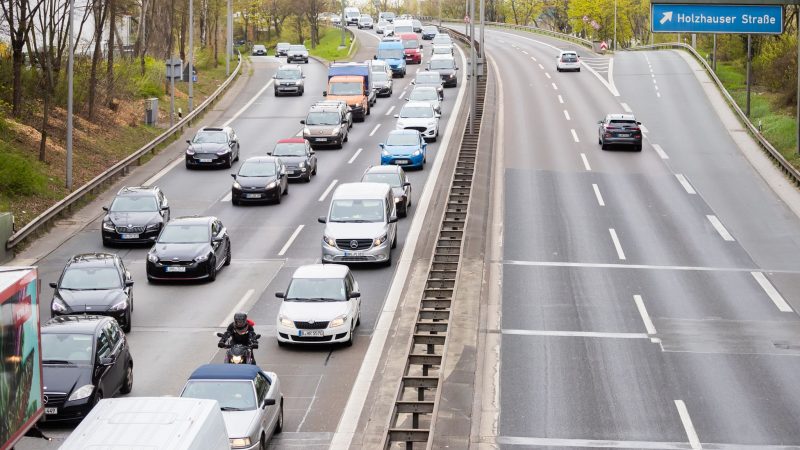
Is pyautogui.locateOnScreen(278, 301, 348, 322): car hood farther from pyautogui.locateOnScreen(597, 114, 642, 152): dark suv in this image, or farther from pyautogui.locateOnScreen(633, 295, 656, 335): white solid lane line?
pyautogui.locateOnScreen(597, 114, 642, 152): dark suv

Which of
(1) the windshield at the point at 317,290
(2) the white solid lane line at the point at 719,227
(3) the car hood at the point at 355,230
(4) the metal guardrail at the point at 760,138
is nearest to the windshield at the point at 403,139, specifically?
(2) the white solid lane line at the point at 719,227

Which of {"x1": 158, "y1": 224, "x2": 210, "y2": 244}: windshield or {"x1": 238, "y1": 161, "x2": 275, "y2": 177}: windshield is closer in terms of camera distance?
{"x1": 158, "y1": 224, "x2": 210, "y2": 244}: windshield

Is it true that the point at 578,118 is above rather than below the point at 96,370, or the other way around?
above

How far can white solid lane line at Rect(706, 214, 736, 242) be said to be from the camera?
3491 centimetres

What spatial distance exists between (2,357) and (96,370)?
658cm

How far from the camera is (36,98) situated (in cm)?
4866

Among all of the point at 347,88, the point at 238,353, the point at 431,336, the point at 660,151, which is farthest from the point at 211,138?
the point at 238,353

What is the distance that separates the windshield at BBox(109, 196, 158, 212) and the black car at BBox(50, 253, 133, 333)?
303 inches

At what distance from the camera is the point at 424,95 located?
191 feet

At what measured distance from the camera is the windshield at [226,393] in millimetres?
17703

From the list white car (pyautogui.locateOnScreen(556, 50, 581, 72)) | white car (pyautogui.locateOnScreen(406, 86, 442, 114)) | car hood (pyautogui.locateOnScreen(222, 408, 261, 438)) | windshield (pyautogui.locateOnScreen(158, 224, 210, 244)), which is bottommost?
car hood (pyautogui.locateOnScreen(222, 408, 261, 438))

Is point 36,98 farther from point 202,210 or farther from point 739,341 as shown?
point 739,341

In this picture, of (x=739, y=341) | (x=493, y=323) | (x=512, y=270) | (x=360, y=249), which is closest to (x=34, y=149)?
(x=360, y=249)

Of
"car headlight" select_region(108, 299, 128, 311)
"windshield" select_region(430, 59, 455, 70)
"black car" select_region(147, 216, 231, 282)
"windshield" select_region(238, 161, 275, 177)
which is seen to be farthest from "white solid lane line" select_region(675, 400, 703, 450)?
"windshield" select_region(430, 59, 455, 70)
